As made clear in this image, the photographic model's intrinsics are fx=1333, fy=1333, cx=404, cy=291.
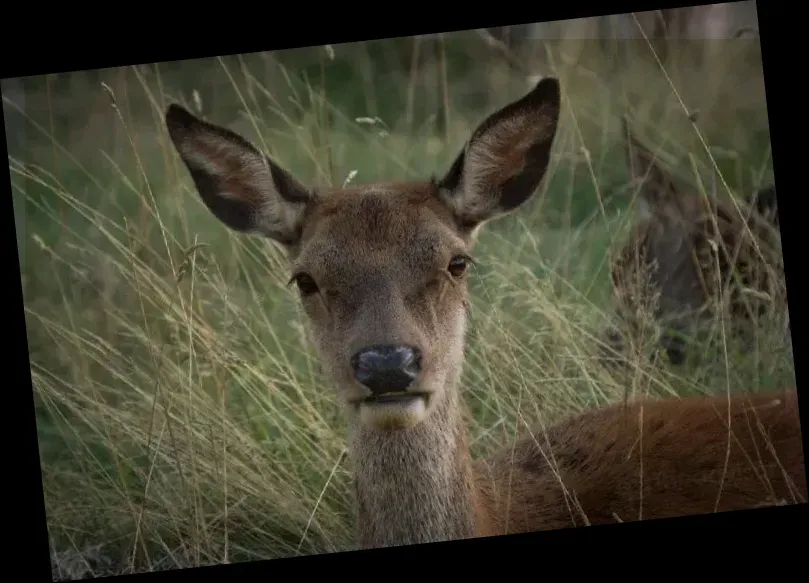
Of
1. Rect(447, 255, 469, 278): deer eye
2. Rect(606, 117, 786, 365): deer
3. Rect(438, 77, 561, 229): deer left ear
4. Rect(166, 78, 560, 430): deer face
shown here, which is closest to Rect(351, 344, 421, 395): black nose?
Rect(166, 78, 560, 430): deer face

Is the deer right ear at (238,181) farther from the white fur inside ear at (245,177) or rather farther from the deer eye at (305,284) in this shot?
the deer eye at (305,284)

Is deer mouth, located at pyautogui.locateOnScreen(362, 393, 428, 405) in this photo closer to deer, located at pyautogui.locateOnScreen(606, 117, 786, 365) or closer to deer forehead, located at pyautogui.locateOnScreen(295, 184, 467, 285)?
deer forehead, located at pyautogui.locateOnScreen(295, 184, 467, 285)

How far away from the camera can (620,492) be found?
4617 mm

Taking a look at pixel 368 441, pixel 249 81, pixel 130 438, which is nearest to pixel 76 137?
pixel 249 81

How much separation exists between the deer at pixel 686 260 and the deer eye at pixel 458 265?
1.05m

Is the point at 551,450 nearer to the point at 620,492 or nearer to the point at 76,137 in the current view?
the point at 620,492

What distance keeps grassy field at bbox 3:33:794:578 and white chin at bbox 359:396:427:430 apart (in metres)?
0.81

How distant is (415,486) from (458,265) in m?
0.74

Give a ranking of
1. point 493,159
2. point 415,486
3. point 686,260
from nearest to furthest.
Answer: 1. point 415,486
2. point 493,159
3. point 686,260

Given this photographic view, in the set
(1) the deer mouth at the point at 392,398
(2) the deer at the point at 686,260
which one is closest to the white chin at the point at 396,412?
(1) the deer mouth at the point at 392,398

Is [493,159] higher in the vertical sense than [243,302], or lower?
higher

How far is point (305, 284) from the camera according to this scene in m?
4.42

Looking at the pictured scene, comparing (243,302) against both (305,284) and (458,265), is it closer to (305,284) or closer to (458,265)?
(305,284)

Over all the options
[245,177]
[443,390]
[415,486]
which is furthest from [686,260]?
[245,177]
